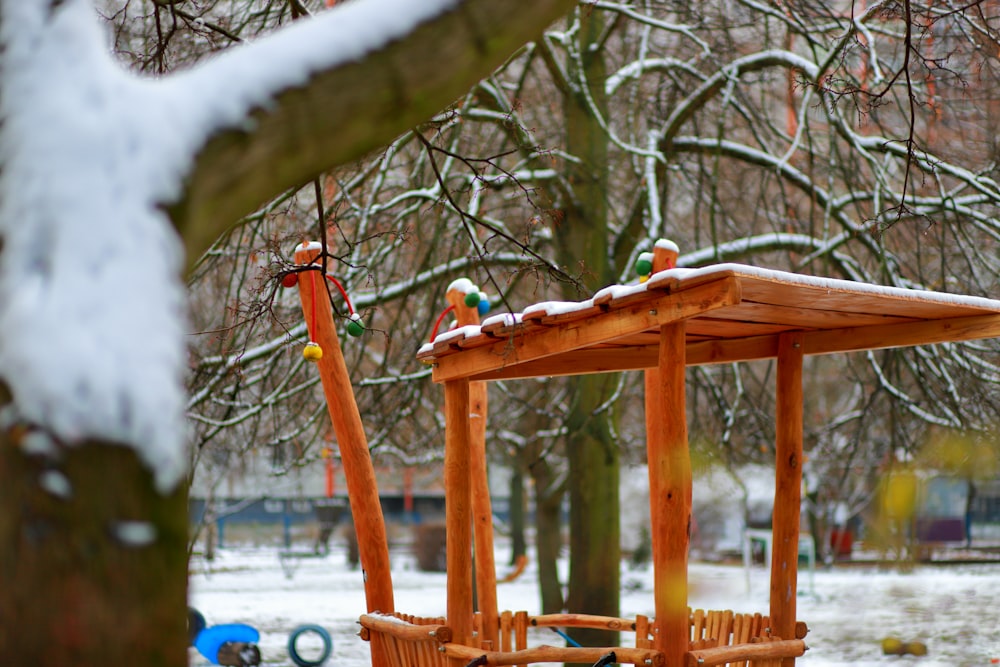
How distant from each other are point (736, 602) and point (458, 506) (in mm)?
11299

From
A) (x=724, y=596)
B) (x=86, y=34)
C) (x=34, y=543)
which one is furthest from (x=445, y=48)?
(x=724, y=596)

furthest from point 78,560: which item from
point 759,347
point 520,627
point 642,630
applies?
point 520,627

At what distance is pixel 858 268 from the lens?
9438 millimetres

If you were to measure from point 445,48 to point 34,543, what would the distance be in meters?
1.33

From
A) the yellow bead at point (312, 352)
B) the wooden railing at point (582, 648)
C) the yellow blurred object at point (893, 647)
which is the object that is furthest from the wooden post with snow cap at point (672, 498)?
the yellow blurred object at point (893, 647)

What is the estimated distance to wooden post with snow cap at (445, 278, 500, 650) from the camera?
685 centimetres

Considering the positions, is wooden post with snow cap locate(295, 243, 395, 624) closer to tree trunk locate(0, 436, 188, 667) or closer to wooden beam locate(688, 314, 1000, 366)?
wooden beam locate(688, 314, 1000, 366)

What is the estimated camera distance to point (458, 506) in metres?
→ 5.90

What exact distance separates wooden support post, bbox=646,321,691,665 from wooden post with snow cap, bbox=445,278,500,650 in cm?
208

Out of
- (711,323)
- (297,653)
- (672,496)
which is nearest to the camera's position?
(672,496)

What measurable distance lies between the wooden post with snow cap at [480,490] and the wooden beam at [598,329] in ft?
3.12

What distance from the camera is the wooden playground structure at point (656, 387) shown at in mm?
4637

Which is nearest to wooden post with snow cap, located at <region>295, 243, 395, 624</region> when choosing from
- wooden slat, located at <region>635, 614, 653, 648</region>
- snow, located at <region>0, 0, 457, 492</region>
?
wooden slat, located at <region>635, 614, 653, 648</region>

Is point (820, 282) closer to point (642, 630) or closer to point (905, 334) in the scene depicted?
point (905, 334)
